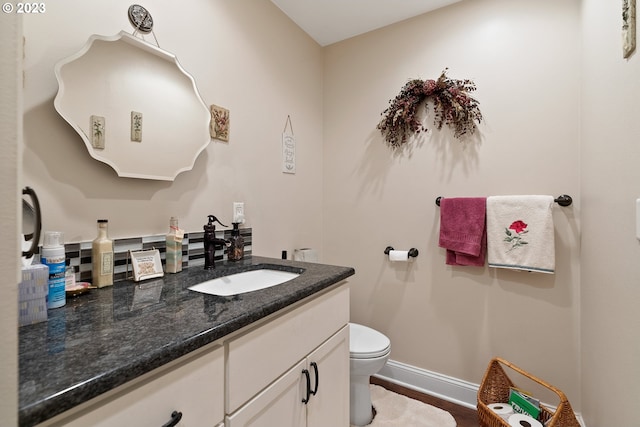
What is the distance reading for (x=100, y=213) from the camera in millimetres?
1080

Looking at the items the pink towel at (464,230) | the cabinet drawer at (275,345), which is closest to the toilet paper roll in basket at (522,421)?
the pink towel at (464,230)

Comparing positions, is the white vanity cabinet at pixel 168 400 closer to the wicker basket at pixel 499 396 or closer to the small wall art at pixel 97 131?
the small wall art at pixel 97 131

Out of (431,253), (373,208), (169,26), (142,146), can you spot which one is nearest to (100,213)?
(142,146)

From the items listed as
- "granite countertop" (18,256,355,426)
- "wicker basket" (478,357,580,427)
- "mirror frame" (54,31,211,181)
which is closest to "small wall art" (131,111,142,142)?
"mirror frame" (54,31,211,181)

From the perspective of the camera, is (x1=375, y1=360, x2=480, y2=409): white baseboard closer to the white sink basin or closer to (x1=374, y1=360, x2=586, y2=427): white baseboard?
(x1=374, y1=360, x2=586, y2=427): white baseboard

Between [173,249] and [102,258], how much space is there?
26 centimetres

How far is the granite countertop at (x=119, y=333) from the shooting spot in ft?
1.51

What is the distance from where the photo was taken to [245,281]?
52.7 inches

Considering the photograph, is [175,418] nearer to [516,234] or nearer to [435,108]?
[516,234]

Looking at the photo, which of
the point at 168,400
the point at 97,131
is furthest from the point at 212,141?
the point at 168,400

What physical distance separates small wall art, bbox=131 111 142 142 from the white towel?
6.06 ft

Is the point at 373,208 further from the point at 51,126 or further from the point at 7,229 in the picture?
the point at 7,229

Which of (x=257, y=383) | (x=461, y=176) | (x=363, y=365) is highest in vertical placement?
(x=461, y=176)

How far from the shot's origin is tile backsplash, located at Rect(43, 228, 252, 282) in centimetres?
100
